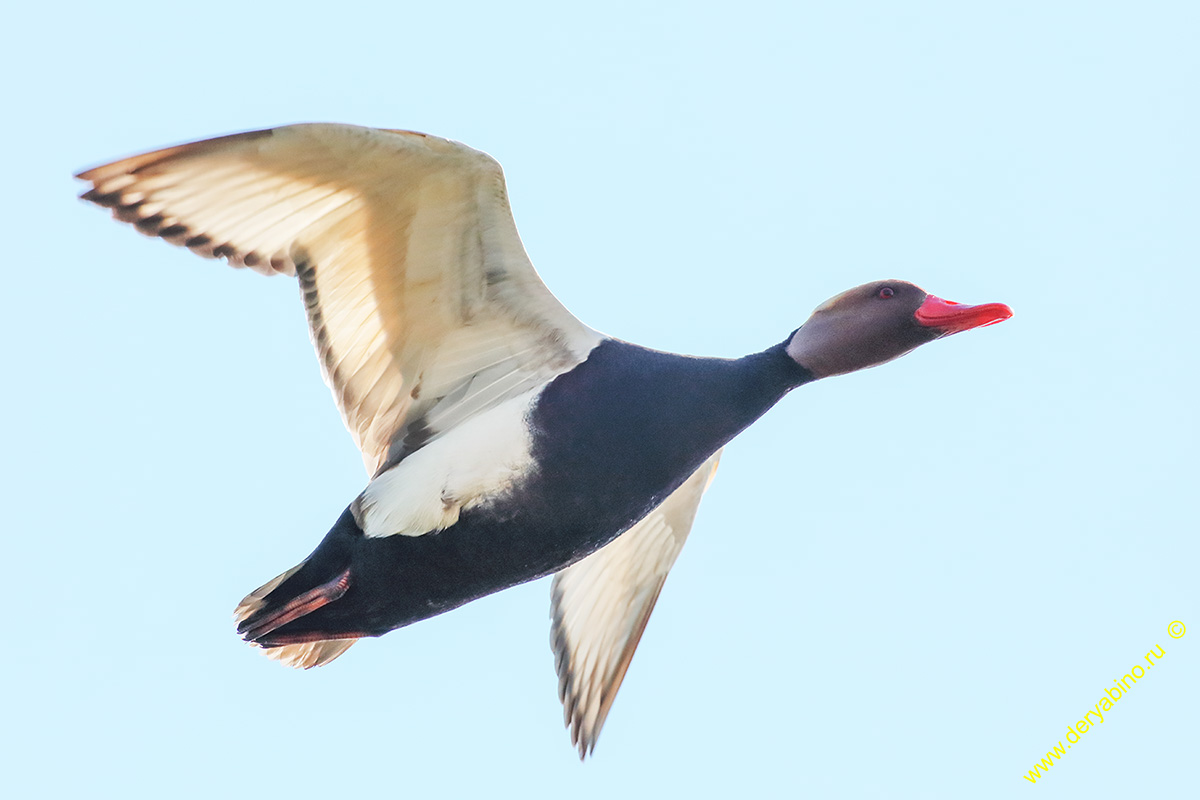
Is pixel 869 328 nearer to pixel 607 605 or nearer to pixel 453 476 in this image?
pixel 453 476

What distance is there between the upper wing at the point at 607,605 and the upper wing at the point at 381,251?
1.51 m

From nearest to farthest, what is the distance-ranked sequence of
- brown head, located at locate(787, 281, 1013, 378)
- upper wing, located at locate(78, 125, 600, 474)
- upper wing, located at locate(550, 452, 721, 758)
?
1. upper wing, located at locate(78, 125, 600, 474)
2. brown head, located at locate(787, 281, 1013, 378)
3. upper wing, located at locate(550, 452, 721, 758)

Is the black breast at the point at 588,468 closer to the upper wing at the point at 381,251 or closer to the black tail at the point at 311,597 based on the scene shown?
the black tail at the point at 311,597

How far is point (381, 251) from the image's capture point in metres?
6.75

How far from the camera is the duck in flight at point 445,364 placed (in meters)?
6.48

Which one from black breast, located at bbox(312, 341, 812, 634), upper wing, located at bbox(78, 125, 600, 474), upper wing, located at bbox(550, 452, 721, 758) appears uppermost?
upper wing, located at bbox(78, 125, 600, 474)

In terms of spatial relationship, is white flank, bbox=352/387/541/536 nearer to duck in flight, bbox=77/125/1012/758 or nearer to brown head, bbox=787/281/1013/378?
duck in flight, bbox=77/125/1012/758

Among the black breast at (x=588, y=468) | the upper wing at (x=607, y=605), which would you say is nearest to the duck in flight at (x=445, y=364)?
the black breast at (x=588, y=468)

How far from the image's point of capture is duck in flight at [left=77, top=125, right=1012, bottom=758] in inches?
255

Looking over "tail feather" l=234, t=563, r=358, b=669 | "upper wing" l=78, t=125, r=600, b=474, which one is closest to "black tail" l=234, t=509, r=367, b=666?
"tail feather" l=234, t=563, r=358, b=669

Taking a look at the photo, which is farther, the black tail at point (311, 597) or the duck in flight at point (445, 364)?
the black tail at point (311, 597)

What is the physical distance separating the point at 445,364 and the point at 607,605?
188 cm

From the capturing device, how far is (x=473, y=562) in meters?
6.66

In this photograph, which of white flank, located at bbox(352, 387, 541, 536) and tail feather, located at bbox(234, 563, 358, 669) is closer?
white flank, located at bbox(352, 387, 541, 536)
